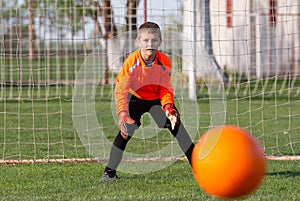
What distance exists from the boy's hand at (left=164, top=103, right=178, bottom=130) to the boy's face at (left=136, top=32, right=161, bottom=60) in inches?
18.8

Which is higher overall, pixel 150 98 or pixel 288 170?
pixel 150 98

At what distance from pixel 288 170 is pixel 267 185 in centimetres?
98

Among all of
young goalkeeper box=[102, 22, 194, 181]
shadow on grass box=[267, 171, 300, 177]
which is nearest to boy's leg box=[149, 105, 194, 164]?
young goalkeeper box=[102, 22, 194, 181]

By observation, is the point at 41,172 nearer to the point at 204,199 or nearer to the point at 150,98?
the point at 150,98

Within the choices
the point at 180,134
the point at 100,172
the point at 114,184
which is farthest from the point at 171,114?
the point at 100,172

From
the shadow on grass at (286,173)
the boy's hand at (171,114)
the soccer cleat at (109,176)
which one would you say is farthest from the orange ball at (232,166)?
the shadow on grass at (286,173)

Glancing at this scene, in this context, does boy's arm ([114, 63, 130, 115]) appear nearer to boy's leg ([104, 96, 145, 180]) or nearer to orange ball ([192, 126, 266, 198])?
boy's leg ([104, 96, 145, 180])

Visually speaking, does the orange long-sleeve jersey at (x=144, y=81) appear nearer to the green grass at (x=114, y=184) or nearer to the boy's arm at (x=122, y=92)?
the boy's arm at (x=122, y=92)

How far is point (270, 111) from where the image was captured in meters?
14.6

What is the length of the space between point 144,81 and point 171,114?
0.45 metres

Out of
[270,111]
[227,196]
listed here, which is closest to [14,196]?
[227,196]

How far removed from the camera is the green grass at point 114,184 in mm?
6023

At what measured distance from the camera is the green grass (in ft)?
19.8

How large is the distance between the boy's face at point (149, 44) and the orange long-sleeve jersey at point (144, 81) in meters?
0.06
